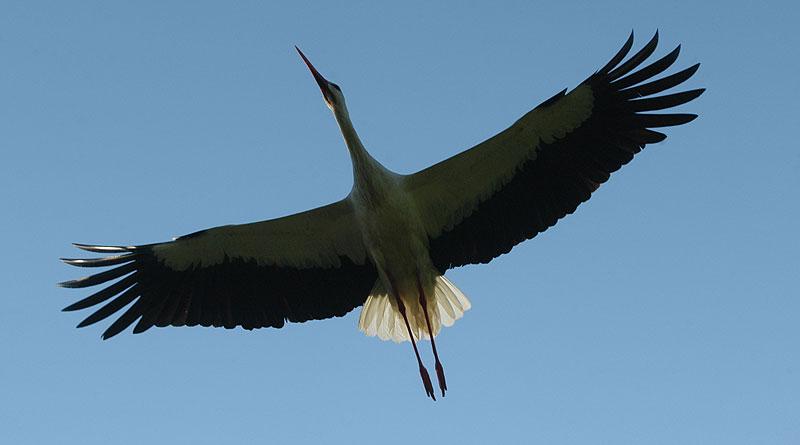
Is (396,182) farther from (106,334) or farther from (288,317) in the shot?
(106,334)

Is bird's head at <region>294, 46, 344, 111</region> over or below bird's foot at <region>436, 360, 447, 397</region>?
A: over

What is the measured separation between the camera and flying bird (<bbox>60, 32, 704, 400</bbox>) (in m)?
9.01

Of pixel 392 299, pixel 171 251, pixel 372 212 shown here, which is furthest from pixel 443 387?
pixel 171 251

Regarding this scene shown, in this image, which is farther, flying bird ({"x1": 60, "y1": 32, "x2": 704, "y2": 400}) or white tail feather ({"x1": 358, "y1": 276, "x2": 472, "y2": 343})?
white tail feather ({"x1": 358, "y1": 276, "x2": 472, "y2": 343})

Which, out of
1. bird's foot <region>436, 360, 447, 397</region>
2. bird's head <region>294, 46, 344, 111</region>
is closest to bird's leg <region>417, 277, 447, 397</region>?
bird's foot <region>436, 360, 447, 397</region>

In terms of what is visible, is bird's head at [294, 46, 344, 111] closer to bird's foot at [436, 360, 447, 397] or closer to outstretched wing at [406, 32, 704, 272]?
outstretched wing at [406, 32, 704, 272]

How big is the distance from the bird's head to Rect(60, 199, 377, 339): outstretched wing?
860 mm

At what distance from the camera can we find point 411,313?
9.59m

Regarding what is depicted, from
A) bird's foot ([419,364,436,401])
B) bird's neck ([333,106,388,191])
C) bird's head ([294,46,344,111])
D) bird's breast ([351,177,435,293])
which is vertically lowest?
bird's foot ([419,364,436,401])

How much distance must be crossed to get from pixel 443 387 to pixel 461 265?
36.0 inches

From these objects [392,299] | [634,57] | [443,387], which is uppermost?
[634,57]

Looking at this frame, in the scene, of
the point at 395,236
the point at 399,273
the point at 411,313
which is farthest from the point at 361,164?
the point at 411,313

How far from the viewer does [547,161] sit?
922 centimetres

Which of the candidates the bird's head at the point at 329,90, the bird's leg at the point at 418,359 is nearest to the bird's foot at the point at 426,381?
the bird's leg at the point at 418,359
